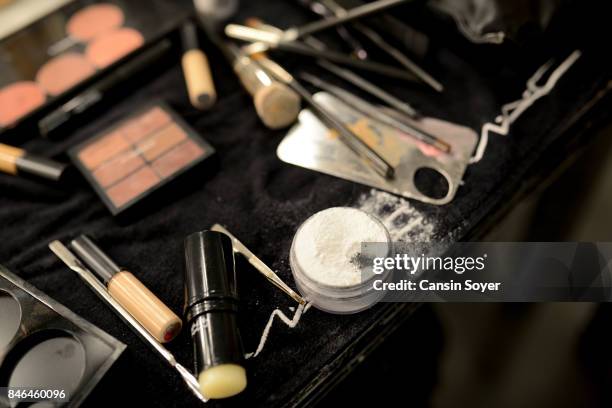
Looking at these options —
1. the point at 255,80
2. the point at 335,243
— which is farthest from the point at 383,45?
the point at 335,243

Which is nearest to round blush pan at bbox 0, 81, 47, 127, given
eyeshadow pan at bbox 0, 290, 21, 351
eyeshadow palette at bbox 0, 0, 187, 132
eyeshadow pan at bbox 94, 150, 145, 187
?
eyeshadow palette at bbox 0, 0, 187, 132

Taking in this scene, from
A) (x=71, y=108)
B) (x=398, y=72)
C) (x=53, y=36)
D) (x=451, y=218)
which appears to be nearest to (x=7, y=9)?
(x=53, y=36)

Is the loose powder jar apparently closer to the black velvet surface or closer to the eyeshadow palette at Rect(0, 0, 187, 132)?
the black velvet surface

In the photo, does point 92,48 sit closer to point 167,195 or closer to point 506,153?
point 167,195

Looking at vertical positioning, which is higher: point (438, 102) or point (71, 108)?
point (438, 102)

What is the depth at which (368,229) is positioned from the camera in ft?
1.70

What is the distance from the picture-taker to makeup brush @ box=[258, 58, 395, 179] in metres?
0.59

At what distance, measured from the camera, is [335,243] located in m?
0.51

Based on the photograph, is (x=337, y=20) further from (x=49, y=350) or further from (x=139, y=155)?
(x=49, y=350)

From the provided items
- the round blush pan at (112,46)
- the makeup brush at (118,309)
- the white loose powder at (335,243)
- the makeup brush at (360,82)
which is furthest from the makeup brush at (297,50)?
the makeup brush at (118,309)

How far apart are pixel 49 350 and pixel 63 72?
0.38 meters

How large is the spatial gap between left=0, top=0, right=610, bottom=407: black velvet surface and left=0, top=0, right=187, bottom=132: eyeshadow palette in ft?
0.15

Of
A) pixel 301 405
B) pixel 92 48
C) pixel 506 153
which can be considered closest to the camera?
pixel 301 405

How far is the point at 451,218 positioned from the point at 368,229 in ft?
0.34
